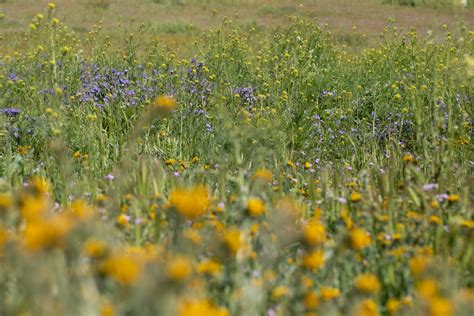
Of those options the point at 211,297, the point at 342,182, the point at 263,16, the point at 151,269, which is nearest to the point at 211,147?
the point at 342,182

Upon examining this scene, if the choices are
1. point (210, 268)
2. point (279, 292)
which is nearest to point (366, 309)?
point (279, 292)

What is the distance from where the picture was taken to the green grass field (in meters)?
1.15

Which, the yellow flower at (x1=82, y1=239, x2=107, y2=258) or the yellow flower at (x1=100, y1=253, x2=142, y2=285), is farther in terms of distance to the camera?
the yellow flower at (x1=82, y1=239, x2=107, y2=258)

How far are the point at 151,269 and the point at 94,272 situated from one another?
1.18 ft

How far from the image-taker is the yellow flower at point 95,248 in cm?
118

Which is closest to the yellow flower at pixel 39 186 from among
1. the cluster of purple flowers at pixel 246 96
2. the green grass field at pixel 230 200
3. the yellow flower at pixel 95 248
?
the green grass field at pixel 230 200

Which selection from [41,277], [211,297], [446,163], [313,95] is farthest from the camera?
[313,95]

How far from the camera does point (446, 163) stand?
2273 millimetres

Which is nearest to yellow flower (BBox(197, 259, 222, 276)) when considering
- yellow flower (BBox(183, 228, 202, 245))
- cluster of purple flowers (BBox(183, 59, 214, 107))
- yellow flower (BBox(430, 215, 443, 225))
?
yellow flower (BBox(183, 228, 202, 245))

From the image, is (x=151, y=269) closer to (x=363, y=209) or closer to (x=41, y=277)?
(x=41, y=277)

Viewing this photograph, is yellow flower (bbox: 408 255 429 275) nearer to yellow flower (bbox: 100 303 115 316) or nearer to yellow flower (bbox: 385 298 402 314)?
yellow flower (bbox: 385 298 402 314)

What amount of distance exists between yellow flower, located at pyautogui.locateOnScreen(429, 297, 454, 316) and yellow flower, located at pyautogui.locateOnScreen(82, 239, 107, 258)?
665 mm

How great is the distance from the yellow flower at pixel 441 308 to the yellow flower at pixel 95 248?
665mm

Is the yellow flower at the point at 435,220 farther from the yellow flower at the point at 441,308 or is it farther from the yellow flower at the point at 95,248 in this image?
the yellow flower at the point at 95,248
